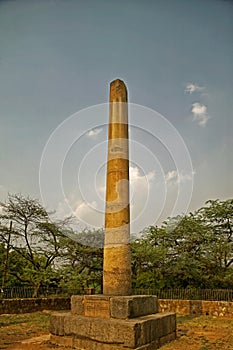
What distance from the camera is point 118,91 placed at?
830cm

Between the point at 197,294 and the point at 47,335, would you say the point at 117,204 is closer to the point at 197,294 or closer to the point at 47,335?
the point at 47,335

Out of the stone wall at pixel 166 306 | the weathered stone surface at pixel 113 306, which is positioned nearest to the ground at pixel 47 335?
the stone wall at pixel 166 306

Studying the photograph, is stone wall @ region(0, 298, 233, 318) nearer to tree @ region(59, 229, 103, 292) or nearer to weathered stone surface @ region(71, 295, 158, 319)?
tree @ region(59, 229, 103, 292)

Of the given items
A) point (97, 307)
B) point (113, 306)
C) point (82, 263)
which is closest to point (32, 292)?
point (82, 263)

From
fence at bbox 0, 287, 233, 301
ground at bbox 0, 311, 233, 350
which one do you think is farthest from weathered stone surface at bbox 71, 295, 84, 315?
fence at bbox 0, 287, 233, 301

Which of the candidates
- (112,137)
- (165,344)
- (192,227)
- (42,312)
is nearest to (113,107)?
(112,137)

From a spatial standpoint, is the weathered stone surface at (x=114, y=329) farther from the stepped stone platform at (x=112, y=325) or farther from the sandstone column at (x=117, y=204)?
the sandstone column at (x=117, y=204)

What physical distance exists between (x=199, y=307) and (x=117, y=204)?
30.0ft

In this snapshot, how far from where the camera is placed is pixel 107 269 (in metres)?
7.28

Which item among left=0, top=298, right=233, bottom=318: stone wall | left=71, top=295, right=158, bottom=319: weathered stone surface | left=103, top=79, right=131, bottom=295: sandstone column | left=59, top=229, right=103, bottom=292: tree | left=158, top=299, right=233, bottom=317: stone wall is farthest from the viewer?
left=59, top=229, right=103, bottom=292: tree

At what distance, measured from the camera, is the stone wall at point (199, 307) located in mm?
13297

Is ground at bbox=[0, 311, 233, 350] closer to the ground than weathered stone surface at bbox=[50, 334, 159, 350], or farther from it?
closer to the ground

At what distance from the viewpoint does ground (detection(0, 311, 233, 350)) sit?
677cm

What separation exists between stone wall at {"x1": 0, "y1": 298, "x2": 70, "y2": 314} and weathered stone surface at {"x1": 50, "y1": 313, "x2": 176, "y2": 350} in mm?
6980
